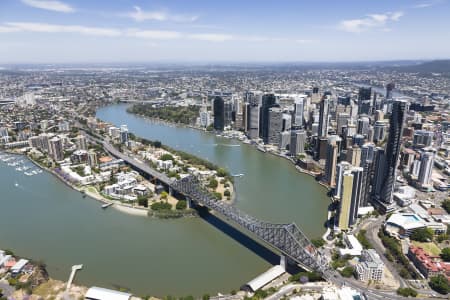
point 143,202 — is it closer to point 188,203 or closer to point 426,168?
point 188,203

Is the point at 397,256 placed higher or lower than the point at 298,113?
lower

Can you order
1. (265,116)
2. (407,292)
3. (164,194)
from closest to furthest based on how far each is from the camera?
(407,292)
(164,194)
(265,116)

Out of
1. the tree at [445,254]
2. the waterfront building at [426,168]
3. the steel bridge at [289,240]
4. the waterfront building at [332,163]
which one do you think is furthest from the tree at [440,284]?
the waterfront building at [426,168]

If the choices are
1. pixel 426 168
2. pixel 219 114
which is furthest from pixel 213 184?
pixel 219 114

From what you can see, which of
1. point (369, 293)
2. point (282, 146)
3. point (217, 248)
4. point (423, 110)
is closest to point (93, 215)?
point (217, 248)

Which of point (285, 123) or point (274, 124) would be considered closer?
point (274, 124)

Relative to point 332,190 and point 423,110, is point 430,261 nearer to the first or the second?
point 332,190
